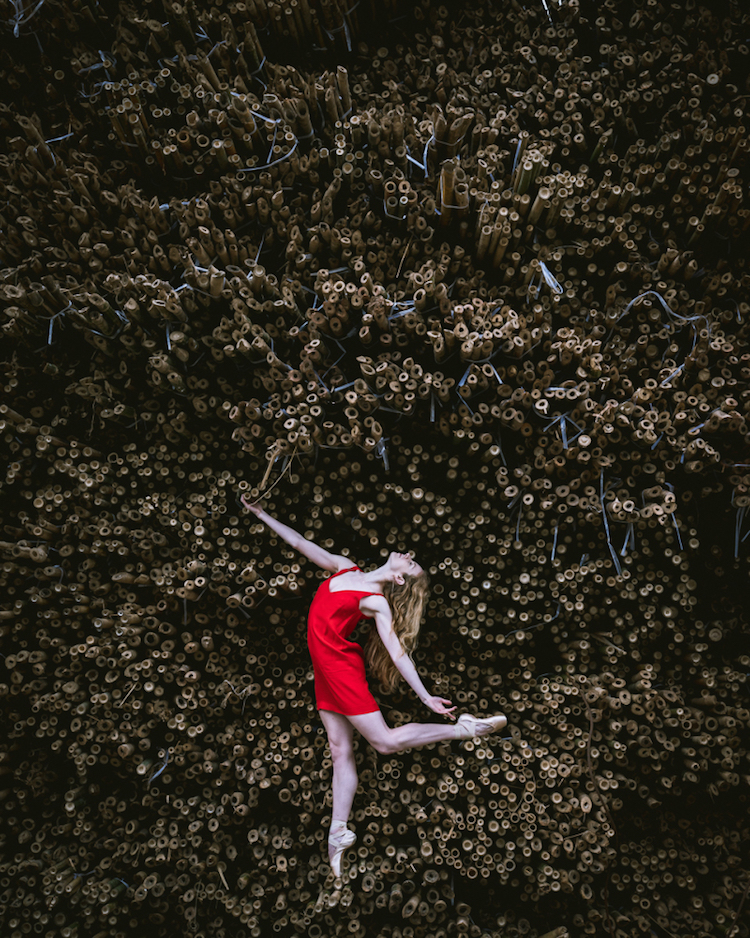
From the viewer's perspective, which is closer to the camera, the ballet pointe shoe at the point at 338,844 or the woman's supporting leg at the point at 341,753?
the ballet pointe shoe at the point at 338,844

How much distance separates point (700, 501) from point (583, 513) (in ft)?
2.75

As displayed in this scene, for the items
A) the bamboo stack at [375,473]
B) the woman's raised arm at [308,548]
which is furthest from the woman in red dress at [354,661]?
the bamboo stack at [375,473]

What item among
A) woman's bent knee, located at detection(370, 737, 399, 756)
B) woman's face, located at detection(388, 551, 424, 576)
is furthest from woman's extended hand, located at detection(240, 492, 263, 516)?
woman's bent knee, located at detection(370, 737, 399, 756)

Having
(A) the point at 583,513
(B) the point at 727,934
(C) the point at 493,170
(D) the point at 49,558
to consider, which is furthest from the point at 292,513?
(B) the point at 727,934

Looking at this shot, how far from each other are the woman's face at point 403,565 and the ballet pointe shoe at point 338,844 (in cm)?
139

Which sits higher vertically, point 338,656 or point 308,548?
point 308,548

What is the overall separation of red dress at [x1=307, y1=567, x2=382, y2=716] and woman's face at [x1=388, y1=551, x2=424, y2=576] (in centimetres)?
18

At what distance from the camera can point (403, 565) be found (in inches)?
121

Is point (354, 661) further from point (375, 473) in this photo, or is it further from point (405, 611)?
point (375, 473)

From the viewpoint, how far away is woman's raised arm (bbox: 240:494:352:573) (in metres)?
3.14

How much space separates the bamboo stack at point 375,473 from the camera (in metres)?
3.22

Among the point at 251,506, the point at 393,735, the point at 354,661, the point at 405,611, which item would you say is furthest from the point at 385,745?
the point at 251,506

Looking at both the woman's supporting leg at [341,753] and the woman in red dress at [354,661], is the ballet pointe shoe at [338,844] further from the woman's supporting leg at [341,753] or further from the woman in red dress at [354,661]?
the woman's supporting leg at [341,753]

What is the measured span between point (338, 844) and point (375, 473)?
6.74 ft
